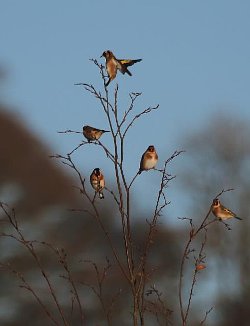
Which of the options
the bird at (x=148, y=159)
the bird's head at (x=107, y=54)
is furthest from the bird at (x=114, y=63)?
the bird at (x=148, y=159)

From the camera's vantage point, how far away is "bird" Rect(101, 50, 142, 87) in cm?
386

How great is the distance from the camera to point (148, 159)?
166 inches

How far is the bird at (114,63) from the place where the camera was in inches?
152

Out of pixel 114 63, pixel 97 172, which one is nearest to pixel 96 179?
pixel 97 172

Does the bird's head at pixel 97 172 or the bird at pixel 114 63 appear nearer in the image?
the bird at pixel 114 63

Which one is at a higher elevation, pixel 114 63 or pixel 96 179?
pixel 114 63

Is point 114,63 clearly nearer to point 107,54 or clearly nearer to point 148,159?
point 107,54

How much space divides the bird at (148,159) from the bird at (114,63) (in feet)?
1.17

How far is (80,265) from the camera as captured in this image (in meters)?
11.1

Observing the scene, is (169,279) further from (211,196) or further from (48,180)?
(211,196)

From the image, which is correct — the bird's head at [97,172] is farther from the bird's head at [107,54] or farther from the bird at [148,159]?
the bird's head at [107,54]

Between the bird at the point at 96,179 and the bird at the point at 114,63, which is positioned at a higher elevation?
the bird at the point at 114,63

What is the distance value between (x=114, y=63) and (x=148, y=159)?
52 centimetres

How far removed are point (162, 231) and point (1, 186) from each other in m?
2.31
